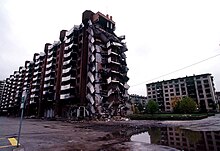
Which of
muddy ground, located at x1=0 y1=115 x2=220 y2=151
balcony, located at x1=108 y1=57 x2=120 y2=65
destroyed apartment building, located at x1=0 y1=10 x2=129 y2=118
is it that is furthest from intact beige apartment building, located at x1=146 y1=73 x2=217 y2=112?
muddy ground, located at x1=0 y1=115 x2=220 y2=151

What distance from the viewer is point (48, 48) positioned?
75188mm

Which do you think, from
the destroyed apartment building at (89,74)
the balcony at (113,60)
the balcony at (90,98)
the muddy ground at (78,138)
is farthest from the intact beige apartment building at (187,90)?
the muddy ground at (78,138)

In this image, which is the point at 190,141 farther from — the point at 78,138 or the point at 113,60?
the point at 113,60

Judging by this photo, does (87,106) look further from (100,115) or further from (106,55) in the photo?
A: (106,55)

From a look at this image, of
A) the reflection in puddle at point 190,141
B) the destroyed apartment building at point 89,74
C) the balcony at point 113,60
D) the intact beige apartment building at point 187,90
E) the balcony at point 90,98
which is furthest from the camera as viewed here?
the intact beige apartment building at point 187,90

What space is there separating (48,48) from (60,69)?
1797 cm

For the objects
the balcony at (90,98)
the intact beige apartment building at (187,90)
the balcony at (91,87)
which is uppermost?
the intact beige apartment building at (187,90)

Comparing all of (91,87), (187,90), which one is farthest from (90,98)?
(187,90)

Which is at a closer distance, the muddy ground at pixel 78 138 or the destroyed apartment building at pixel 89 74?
the muddy ground at pixel 78 138

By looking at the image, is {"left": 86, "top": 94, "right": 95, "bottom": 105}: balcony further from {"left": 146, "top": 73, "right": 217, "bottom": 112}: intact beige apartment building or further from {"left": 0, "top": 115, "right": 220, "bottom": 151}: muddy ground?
{"left": 146, "top": 73, "right": 217, "bottom": 112}: intact beige apartment building

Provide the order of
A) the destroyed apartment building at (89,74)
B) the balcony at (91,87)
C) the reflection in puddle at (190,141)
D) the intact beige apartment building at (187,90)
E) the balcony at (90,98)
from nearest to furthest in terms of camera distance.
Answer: the reflection in puddle at (190,141) < the balcony at (90,98) < the balcony at (91,87) < the destroyed apartment building at (89,74) < the intact beige apartment building at (187,90)

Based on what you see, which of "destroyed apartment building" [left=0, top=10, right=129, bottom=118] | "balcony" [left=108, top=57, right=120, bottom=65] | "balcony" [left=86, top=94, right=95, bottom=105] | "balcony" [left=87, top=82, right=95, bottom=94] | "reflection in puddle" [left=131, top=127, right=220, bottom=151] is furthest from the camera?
"balcony" [left=108, top=57, right=120, bottom=65]

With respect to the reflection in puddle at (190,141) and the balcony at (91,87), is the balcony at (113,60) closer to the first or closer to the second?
the balcony at (91,87)

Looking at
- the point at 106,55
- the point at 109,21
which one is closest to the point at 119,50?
the point at 106,55
